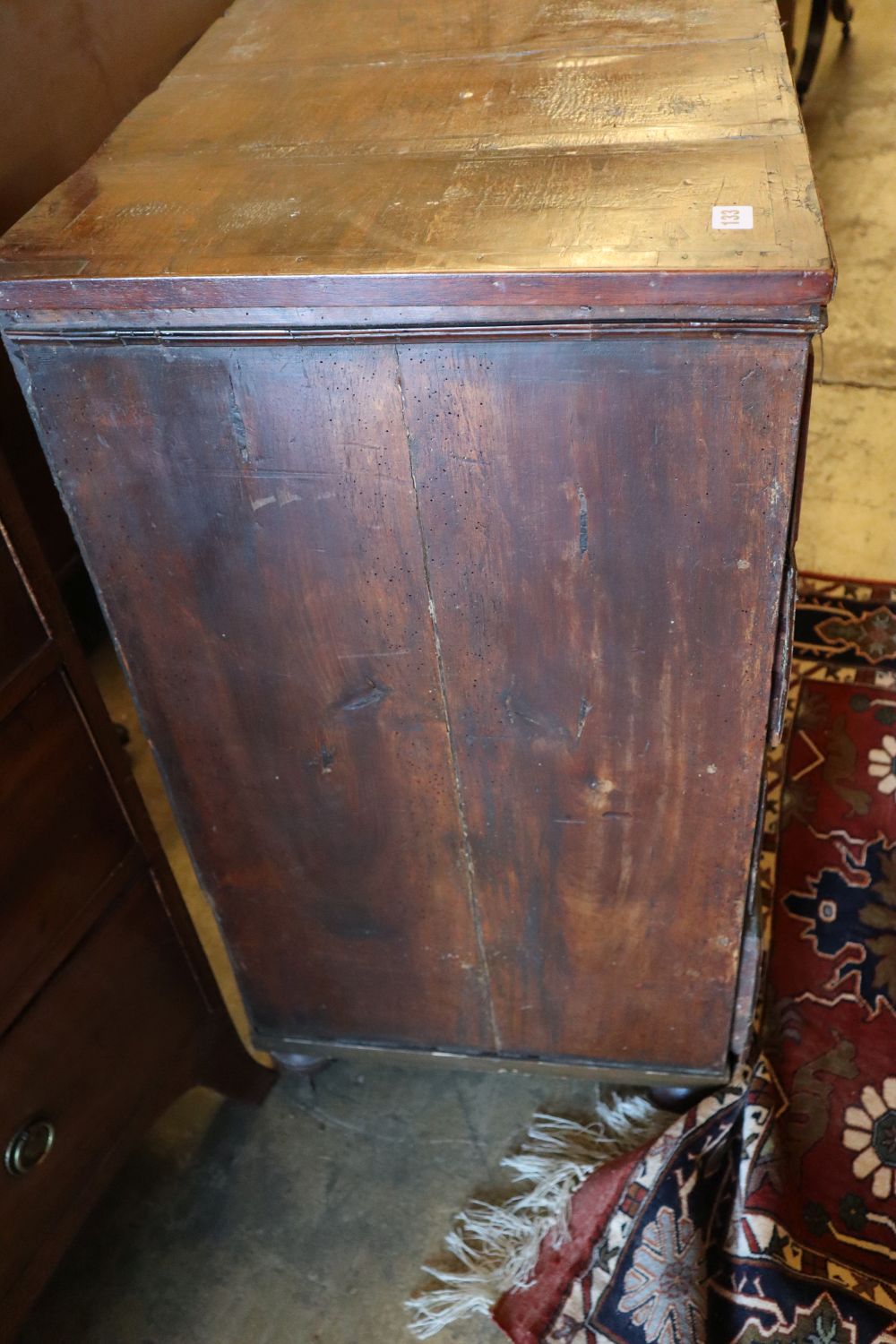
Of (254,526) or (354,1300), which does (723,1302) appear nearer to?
(354,1300)

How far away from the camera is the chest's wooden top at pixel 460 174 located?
0.72m

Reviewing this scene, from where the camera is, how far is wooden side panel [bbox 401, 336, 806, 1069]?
76cm

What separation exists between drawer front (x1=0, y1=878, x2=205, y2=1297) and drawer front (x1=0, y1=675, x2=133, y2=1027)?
5 cm

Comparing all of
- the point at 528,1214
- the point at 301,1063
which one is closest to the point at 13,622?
the point at 301,1063

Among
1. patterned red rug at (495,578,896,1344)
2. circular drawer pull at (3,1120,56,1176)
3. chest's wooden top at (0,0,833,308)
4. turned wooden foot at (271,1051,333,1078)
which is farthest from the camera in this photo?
turned wooden foot at (271,1051,333,1078)

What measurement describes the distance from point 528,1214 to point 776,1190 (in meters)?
0.26

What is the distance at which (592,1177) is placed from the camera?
122 centimetres

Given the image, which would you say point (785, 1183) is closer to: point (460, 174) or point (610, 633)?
point (610, 633)

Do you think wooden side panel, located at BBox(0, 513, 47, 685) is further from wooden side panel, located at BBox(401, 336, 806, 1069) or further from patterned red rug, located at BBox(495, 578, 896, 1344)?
patterned red rug, located at BBox(495, 578, 896, 1344)

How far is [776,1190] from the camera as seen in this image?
115 cm

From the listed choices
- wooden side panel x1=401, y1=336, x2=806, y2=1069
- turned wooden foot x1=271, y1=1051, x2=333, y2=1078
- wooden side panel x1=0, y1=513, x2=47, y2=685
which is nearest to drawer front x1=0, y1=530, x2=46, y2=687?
wooden side panel x1=0, y1=513, x2=47, y2=685

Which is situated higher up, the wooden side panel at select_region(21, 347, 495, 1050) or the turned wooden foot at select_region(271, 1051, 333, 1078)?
the wooden side panel at select_region(21, 347, 495, 1050)

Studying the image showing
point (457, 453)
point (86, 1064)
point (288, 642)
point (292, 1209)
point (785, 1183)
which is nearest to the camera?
point (457, 453)

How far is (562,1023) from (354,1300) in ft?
1.14
